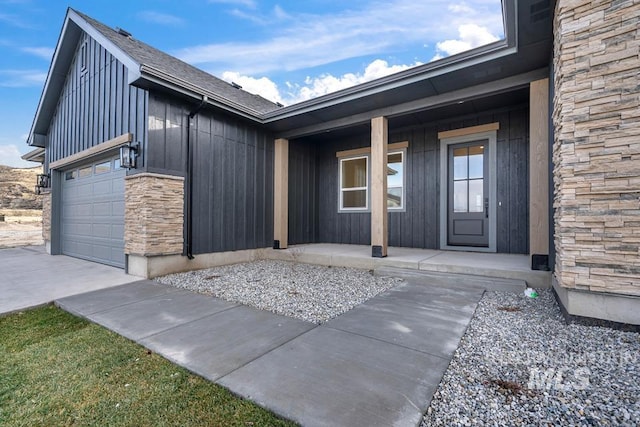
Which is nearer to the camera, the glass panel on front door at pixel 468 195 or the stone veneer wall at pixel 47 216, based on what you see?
the glass panel on front door at pixel 468 195

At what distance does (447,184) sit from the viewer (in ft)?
19.9

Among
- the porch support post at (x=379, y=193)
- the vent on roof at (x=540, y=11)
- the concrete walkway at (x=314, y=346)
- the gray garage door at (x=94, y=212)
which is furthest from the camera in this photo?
the gray garage door at (x=94, y=212)

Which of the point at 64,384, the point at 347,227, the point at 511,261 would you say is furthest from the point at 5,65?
the point at 511,261

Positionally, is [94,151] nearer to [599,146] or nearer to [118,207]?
[118,207]

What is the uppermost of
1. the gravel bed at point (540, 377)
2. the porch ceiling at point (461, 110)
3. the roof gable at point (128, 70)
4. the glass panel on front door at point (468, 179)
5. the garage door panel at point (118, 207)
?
the roof gable at point (128, 70)

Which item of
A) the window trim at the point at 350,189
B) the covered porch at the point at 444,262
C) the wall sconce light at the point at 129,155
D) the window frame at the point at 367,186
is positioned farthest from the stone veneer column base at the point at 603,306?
the wall sconce light at the point at 129,155

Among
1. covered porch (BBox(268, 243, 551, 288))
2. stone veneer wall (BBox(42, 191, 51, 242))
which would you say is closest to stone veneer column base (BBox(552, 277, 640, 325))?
covered porch (BBox(268, 243, 551, 288))

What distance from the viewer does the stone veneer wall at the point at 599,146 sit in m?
2.36

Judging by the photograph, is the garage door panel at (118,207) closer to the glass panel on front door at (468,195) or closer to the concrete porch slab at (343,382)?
the concrete porch slab at (343,382)

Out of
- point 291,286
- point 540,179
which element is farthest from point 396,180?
point 291,286

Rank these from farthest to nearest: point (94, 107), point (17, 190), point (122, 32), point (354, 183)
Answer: point (17, 190) < point (354, 183) < point (122, 32) < point (94, 107)

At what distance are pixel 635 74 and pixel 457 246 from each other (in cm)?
405

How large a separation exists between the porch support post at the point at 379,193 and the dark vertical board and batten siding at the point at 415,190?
1.54m

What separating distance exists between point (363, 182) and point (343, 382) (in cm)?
595
